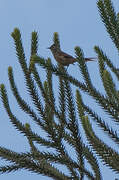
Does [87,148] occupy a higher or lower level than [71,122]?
lower

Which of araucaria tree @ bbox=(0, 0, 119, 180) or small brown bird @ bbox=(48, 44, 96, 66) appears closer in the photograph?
araucaria tree @ bbox=(0, 0, 119, 180)

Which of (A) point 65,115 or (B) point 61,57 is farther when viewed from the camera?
(B) point 61,57

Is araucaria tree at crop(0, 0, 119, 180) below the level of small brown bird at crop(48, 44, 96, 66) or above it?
below

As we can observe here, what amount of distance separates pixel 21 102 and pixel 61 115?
0.46m

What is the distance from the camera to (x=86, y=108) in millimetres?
3627

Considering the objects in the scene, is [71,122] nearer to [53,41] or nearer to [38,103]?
[38,103]

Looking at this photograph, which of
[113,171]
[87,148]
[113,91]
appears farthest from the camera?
[87,148]

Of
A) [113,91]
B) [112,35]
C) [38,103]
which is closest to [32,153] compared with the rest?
[38,103]

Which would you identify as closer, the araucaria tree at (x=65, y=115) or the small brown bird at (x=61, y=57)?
the araucaria tree at (x=65, y=115)

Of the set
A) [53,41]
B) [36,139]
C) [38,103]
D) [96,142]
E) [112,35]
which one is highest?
[53,41]

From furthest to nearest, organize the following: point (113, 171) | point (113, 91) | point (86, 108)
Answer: point (86, 108) → point (113, 91) → point (113, 171)

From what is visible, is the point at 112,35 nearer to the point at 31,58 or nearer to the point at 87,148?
the point at 31,58

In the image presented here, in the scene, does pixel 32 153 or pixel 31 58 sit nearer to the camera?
pixel 32 153

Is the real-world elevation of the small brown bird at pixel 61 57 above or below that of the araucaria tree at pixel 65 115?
above
